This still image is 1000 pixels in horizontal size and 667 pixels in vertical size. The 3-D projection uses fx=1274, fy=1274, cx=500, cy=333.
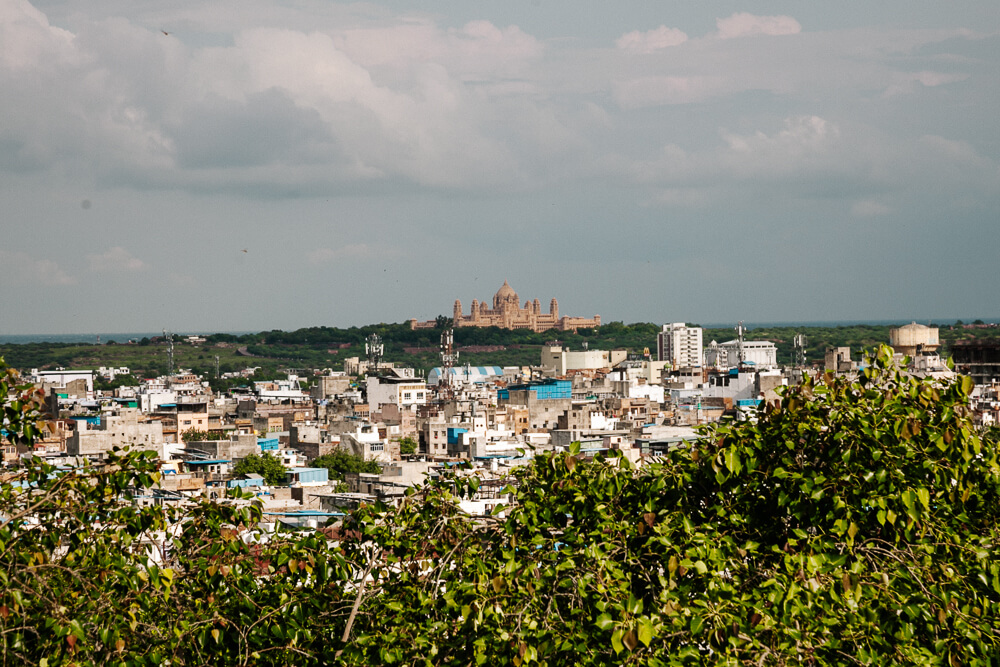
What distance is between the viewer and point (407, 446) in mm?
38312

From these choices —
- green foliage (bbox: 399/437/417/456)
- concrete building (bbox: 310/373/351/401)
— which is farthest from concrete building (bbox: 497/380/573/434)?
concrete building (bbox: 310/373/351/401)

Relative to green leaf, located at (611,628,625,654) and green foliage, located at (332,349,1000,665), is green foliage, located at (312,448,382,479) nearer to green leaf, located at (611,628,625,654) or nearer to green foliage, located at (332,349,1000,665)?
green foliage, located at (332,349,1000,665)

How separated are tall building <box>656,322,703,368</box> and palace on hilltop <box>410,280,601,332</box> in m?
33.4

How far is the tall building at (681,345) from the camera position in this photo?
343ft

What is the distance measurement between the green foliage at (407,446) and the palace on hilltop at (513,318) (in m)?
98.5

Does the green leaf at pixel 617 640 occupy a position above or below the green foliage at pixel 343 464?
above

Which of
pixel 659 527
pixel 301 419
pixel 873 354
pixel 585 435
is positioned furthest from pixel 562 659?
pixel 301 419

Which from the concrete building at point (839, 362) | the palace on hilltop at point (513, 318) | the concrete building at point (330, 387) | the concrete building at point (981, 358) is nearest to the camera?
the concrete building at point (981, 358)

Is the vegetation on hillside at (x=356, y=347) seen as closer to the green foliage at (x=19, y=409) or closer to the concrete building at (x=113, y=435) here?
the concrete building at (x=113, y=435)

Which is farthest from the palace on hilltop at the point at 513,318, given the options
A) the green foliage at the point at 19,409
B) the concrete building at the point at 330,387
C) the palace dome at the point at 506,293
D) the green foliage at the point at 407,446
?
the green foliage at the point at 19,409

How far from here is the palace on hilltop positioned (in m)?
142

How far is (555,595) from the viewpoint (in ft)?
15.5

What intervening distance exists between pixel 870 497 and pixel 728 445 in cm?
60

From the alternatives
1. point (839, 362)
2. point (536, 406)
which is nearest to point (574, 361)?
point (839, 362)
